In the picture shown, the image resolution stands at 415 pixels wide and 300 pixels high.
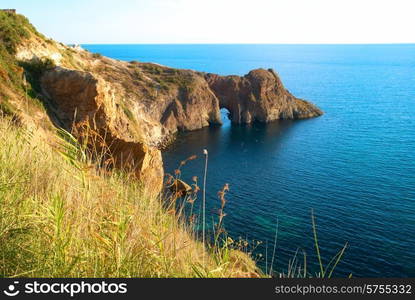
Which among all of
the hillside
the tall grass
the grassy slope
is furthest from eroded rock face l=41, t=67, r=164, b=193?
the tall grass

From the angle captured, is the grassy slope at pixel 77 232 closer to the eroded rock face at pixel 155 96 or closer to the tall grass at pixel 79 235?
the tall grass at pixel 79 235

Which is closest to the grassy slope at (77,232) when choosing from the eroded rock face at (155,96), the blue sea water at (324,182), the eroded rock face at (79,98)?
the blue sea water at (324,182)

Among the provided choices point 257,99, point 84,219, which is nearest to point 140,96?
point 257,99

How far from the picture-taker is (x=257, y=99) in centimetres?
11025

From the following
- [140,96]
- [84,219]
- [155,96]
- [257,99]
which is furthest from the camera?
[257,99]

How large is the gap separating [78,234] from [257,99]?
108 metres

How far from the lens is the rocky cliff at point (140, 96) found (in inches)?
1548

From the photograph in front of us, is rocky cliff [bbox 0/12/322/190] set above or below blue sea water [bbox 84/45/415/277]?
above

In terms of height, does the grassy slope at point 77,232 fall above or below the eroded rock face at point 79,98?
above

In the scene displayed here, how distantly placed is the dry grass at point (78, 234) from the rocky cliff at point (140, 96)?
26995mm

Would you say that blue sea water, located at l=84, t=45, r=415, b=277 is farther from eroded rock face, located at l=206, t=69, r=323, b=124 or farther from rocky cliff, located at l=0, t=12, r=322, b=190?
rocky cliff, located at l=0, t=12, r=322, b=190

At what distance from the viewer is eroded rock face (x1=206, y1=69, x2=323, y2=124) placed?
109125 mm

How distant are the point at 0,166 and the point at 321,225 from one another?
41.7 m

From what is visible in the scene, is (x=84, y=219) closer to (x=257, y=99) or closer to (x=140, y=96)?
(x=140, y=96)
